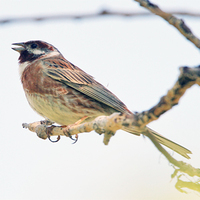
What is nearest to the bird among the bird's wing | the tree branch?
the bird's wing

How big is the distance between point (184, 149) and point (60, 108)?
6.39 ft

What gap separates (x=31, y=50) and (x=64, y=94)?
143 centimetres

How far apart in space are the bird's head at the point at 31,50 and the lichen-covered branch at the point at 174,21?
4.17m

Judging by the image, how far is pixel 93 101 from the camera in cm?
536

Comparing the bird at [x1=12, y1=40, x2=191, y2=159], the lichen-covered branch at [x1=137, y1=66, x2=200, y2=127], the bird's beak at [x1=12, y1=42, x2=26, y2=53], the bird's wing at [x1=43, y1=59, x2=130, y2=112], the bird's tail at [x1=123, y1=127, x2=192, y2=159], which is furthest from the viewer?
the bird's beak at [x1=12, y1=42, x2=26, y2=53]

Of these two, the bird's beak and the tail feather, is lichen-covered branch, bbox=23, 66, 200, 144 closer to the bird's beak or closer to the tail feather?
the tail feather

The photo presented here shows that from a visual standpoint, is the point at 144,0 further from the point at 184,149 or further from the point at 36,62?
the point at 36,62

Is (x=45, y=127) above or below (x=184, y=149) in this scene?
above

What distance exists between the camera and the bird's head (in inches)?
240

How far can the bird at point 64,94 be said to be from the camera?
16.9 feet

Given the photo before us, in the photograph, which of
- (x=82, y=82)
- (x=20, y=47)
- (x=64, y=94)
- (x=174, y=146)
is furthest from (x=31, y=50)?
(x=174, y=146)

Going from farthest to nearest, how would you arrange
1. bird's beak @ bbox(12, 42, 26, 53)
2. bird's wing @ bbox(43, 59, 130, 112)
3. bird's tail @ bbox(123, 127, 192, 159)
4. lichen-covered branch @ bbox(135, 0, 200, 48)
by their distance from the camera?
bird's beak @ bbox(12, 42, 26, 53) < bird's wing @ bbox(43, 59, 130, 112) < bird's tail @ bbox(123, 127, 192, 159) < lichen-covered branch @ bbox(135, 0, 200, 48)

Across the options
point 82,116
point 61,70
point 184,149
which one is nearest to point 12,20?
point 184,149

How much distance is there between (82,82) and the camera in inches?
224
